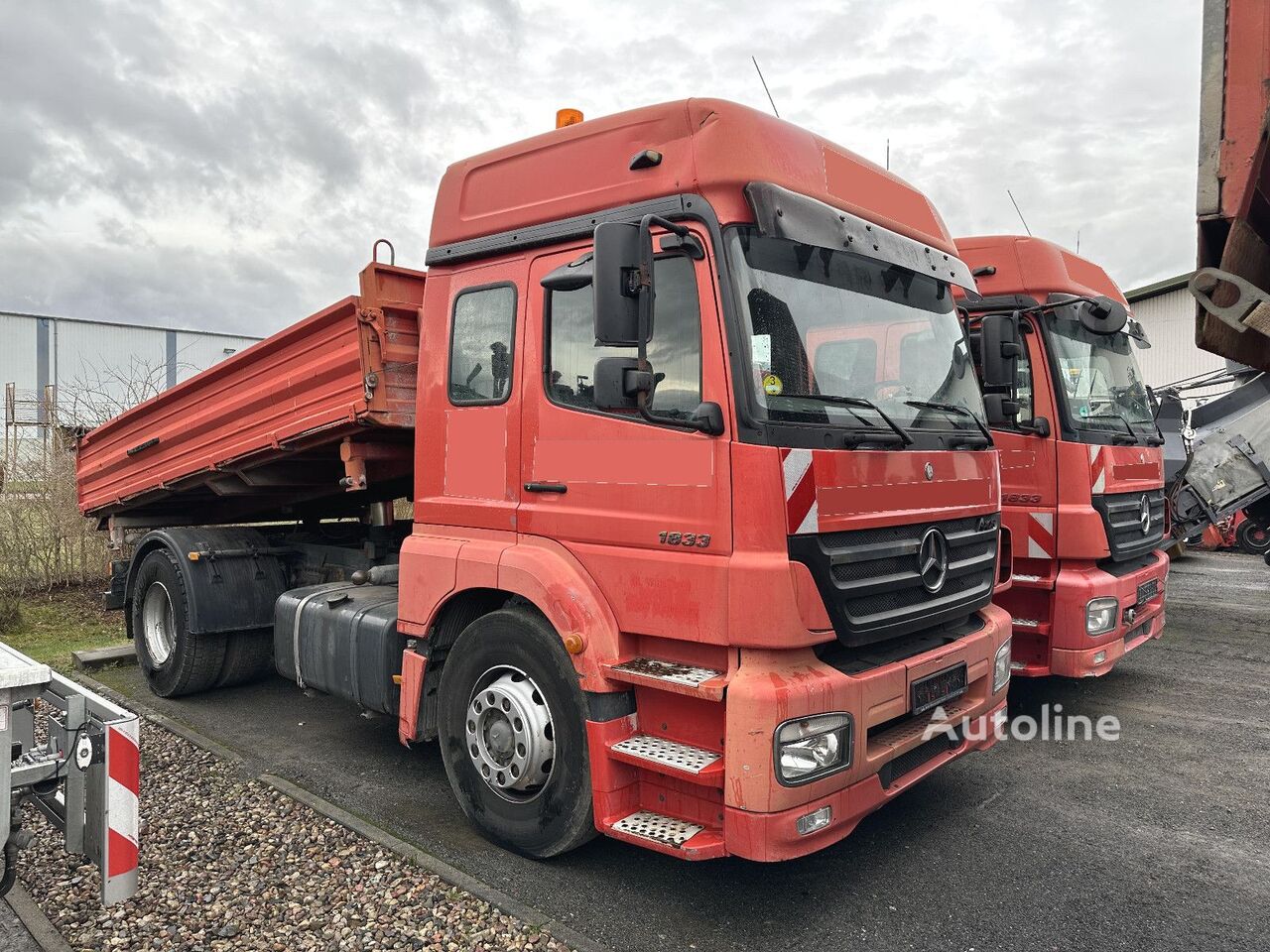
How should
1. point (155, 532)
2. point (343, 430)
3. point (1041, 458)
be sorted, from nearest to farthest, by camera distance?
point (343, 430), point (1041, 458), point (155, 532)

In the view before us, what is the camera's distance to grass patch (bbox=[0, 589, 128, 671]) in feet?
25.3

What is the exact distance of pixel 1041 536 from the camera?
18.0ft

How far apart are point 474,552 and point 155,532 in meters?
3.72

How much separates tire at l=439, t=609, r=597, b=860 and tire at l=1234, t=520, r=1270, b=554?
48.3 ft

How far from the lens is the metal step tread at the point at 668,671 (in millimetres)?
3075

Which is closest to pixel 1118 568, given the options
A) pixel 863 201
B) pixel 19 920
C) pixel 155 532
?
pixel 863 201

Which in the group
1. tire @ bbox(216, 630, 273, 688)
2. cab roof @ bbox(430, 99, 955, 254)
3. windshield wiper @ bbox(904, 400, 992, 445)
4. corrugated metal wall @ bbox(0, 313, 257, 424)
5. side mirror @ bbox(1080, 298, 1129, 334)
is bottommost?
tire @ bbox(216, 630, 273, 688)

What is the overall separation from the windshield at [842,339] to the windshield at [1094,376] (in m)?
2.02

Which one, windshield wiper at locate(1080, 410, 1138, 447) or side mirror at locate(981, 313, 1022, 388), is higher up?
side mirror at locate(981, 313, 1022, 388)

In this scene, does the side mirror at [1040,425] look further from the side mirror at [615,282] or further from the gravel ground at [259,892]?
the gravel ground at [259,892]

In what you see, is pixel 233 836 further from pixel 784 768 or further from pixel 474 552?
pixel 784 768

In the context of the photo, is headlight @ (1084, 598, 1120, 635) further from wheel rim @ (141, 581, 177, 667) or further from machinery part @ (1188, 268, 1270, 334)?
wheel rim @ (141, 581, 177, 667)

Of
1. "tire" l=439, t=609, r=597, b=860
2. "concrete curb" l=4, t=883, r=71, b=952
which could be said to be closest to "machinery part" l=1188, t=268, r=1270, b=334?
"tire" l=439, t=609, r=597, b=860

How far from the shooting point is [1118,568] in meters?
5.67
